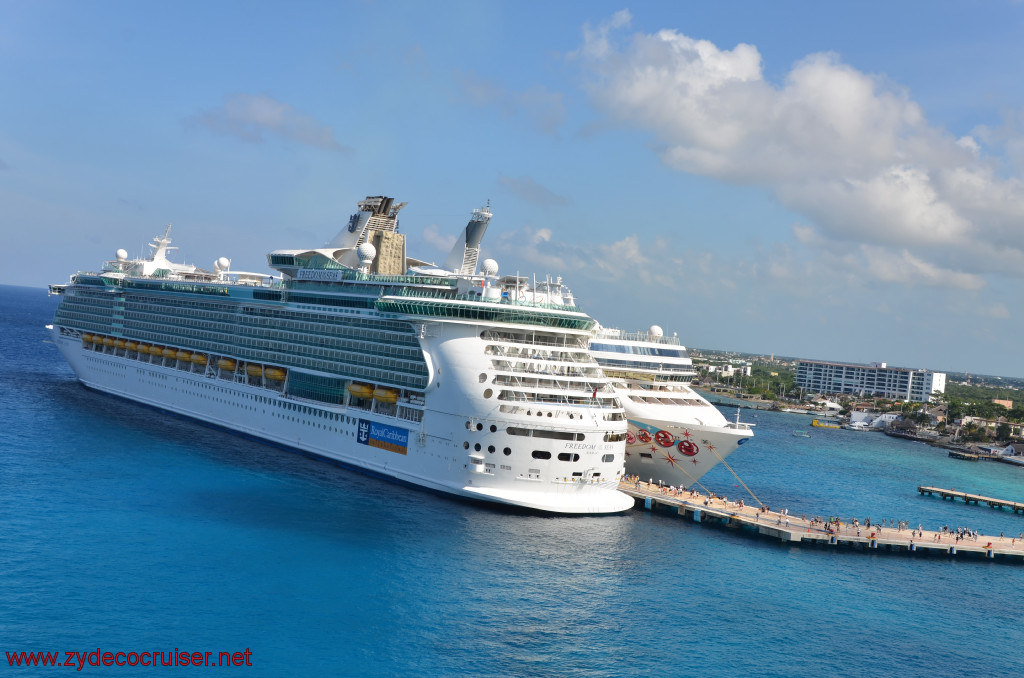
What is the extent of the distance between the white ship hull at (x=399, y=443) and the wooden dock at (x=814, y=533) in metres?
4.55

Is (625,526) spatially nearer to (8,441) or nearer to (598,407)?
(598,407)

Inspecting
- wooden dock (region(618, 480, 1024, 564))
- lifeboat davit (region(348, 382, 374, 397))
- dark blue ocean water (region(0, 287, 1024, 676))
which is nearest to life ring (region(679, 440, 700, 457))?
wooden dock (region(618, 480, 1024, 564))

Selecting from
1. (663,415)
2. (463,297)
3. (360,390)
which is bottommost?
(360,390)

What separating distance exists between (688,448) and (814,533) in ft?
28.8

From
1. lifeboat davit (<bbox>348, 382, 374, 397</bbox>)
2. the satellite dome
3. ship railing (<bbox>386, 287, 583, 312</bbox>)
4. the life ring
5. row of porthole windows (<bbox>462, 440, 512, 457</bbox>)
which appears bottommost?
row of porthole windows (<bbox>462, 440, 512, 457</bbox>)

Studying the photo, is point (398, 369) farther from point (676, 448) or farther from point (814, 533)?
point (814, 533)

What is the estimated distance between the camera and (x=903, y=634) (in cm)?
3080

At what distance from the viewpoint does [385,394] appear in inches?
1796

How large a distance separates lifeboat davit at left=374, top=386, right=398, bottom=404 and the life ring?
1805cm

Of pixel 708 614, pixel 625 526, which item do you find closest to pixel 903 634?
pixel 708 614

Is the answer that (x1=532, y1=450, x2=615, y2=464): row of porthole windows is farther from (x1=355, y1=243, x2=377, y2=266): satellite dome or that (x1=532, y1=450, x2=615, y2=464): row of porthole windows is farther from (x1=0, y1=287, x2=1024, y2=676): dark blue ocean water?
(x1=355, y1=243, x2=377, y2=266): satellite dome

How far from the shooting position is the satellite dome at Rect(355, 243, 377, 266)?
53.2m

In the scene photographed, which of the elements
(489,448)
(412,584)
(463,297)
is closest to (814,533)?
(489,448)

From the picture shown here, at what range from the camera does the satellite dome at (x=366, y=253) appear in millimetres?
53219
